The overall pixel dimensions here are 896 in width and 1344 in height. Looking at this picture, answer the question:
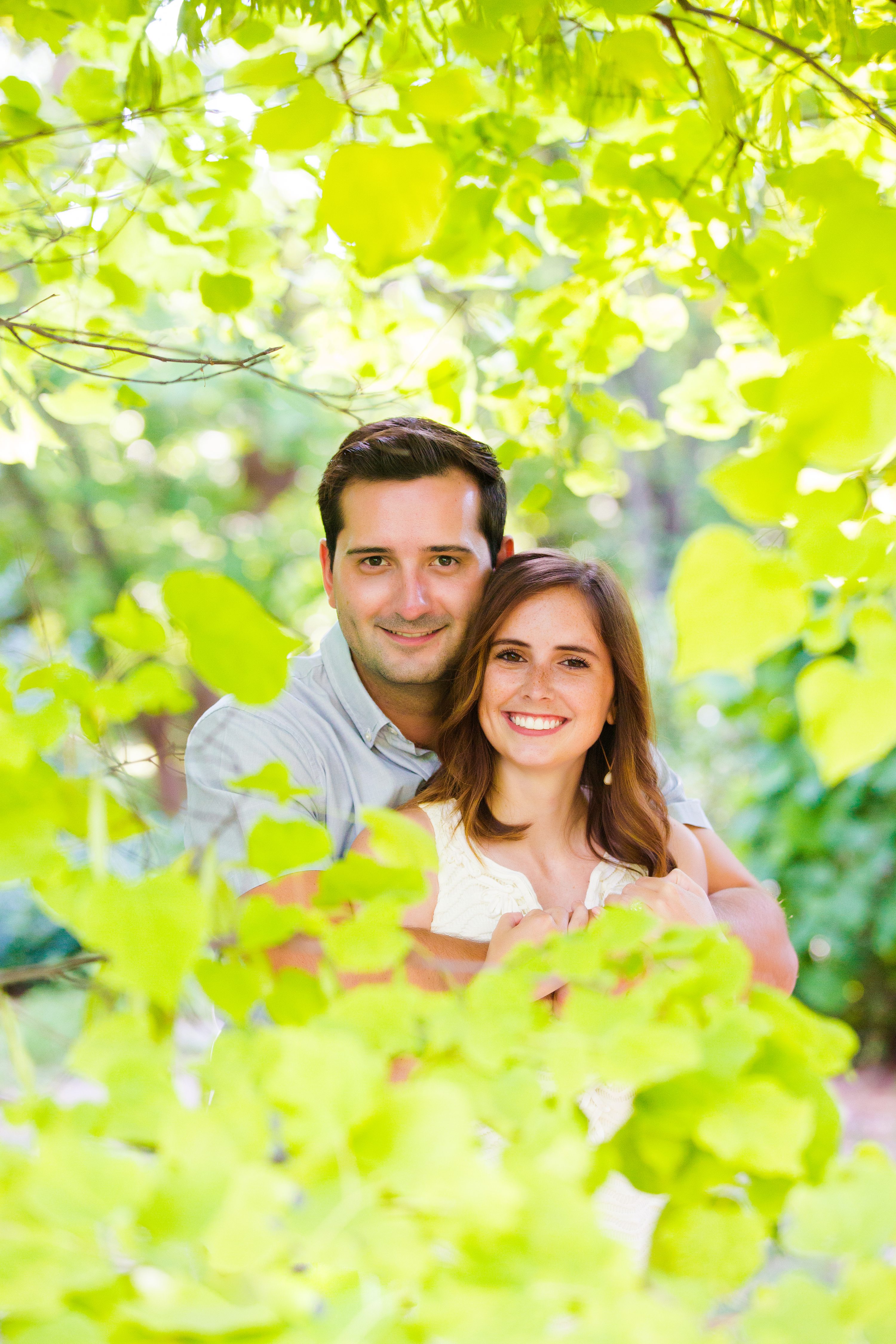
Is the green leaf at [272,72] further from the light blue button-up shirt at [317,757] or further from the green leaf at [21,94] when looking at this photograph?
the light blue button-up shirt at [317,757]

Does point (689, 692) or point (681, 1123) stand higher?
point (689, 692)

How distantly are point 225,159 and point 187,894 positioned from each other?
48.5 inches

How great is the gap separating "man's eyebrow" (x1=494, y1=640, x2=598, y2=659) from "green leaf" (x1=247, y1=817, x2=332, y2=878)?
3.74 ft

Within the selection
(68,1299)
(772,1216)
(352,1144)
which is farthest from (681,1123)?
(68,1299)

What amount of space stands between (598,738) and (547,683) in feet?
0.71

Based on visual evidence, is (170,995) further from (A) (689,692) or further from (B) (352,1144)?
(A) (689,692)

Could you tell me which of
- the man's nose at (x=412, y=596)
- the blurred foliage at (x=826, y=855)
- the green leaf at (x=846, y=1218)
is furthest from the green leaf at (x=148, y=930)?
the blurred foliage at (x=826, y=855)

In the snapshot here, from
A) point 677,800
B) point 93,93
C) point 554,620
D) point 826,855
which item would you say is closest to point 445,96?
point 93,93

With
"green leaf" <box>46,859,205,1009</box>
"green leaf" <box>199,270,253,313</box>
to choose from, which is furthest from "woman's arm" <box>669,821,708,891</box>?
"green leaf" <box>46,859,205,1009</box>

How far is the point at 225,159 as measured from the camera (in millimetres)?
1367

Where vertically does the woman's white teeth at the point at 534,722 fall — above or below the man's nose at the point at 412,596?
below

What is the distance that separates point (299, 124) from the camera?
0.75 m

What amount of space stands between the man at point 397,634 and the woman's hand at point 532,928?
431mm

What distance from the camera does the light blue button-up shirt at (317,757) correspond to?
148 centimetres
